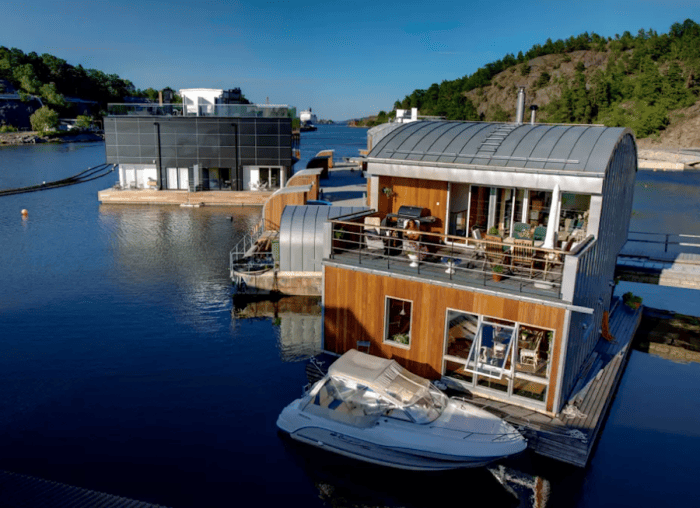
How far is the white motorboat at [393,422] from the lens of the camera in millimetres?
13609

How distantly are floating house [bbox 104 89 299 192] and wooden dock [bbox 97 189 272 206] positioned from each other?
5.97ft

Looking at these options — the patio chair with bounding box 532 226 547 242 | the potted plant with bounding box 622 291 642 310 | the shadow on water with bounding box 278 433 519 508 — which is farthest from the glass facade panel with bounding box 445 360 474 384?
the potted plant with bounding box 622 291 642 310

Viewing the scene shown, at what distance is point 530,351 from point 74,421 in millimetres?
13774

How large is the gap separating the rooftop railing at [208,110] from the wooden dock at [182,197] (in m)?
7.66

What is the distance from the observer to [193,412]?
57.3 ft

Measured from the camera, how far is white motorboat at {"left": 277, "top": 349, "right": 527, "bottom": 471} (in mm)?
13609

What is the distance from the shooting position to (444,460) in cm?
1359

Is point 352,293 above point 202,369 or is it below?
above

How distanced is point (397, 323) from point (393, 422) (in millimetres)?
5392

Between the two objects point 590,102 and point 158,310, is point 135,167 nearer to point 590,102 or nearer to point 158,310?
point 158,310

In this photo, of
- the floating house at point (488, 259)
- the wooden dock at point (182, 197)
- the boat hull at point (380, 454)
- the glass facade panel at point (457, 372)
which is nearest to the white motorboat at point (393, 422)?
the boat hull at point (380, 454)

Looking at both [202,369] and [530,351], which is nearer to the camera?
[530,351]

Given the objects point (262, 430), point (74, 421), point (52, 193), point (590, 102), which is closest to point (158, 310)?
point (74, 421)

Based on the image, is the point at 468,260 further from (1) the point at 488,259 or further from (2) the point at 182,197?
(2) the point at 182,197
